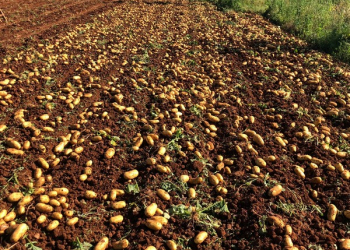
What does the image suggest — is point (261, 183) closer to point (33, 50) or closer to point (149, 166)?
point (149, 166)

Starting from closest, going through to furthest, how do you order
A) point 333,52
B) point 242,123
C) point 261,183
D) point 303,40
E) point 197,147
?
point 261,183
point 197,147
point 242,123
point 333,52
point 303,40

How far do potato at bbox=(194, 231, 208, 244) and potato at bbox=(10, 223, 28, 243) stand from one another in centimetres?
159

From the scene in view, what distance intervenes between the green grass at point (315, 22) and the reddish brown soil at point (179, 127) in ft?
2.26

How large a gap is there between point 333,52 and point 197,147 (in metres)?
5.80

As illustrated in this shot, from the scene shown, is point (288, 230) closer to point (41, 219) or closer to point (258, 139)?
point (258, 139)

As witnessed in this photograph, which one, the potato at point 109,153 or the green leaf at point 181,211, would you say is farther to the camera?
the potato at point 109,153

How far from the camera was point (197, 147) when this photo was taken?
3725mm

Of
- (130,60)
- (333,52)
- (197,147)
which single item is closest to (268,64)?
(333,52)

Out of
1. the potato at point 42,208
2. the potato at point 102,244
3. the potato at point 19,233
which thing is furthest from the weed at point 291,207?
the potato at point 19,233

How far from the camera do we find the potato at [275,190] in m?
2.97

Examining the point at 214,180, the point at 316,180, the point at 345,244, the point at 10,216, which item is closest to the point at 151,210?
the point at 214,180

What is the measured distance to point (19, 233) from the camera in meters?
2.41

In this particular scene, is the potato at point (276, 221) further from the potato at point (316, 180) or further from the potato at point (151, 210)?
the potato at point (151, 210)

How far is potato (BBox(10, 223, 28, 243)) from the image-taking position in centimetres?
238
